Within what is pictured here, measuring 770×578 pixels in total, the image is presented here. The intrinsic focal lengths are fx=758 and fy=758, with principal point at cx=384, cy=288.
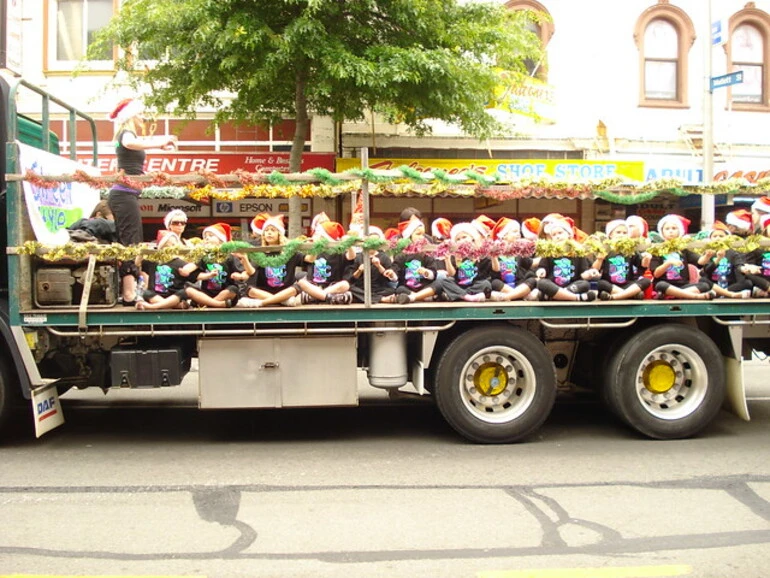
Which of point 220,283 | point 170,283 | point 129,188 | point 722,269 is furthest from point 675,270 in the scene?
point 129,188

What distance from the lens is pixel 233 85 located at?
12.8 m

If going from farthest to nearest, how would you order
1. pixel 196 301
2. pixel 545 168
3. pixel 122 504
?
pixel 545 168 < pixel 196 301 < pixel 122 504

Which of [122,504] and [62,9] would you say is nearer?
[122,504]

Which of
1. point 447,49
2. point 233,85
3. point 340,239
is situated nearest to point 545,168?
point 447,49

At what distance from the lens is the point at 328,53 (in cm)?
1130

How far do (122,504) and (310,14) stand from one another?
327 inches

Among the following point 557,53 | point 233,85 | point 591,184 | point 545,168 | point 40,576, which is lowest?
point 40,576

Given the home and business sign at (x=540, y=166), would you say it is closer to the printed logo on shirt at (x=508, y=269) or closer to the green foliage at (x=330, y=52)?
the green foliage at (x=330, y=52)

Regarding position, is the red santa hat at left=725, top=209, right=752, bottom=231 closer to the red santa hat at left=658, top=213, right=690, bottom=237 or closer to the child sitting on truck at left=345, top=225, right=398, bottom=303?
the red santa hat at left=658, top=213, right=690, bottom=237

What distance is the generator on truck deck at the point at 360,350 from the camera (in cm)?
597

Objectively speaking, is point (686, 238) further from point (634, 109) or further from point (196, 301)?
point (634, 109)

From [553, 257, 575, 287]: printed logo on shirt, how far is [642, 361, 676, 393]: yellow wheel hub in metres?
1.03

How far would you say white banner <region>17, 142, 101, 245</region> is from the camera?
593 cm

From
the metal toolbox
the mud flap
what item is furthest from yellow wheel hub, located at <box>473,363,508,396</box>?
the mud flap
